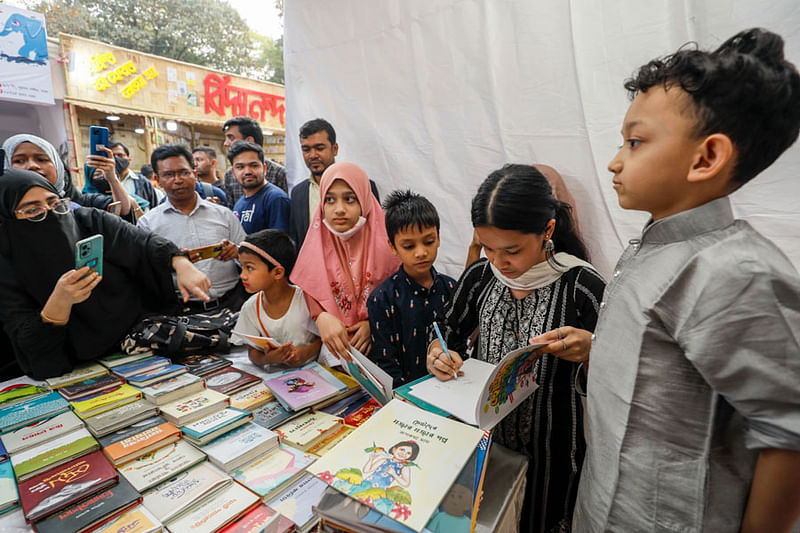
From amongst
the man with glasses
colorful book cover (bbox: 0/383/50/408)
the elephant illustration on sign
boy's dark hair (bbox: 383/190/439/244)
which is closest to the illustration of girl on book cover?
boy's dark hair (bbox: 383/190/439/244)

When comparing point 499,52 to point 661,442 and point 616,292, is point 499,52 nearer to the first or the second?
point 616,292

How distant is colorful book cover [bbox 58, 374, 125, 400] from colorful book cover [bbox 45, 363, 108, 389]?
0.11 feet

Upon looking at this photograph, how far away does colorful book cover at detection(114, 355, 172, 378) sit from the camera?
1.49 metres

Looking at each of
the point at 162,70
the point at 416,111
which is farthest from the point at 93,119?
the point at 416,111

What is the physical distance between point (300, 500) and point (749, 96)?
1.20 meters

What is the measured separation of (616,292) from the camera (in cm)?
70

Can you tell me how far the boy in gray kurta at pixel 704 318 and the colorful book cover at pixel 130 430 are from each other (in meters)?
1.27

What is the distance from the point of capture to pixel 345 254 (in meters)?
1.71

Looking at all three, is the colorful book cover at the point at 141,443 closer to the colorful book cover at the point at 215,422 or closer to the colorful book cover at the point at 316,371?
the colorful book cover at the point at 215,422

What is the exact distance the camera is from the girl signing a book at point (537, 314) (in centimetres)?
101

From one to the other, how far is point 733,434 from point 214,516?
1053 millimetres

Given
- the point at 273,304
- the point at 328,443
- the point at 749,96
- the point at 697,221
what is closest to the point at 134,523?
the point at 328,443

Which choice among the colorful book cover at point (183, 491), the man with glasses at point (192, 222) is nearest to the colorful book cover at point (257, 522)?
the colorful book cover at point (183, 491)

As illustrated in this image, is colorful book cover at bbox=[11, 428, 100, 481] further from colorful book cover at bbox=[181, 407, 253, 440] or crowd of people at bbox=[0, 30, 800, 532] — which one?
crowd of people at bbox=[0, 30, 800, 532]
